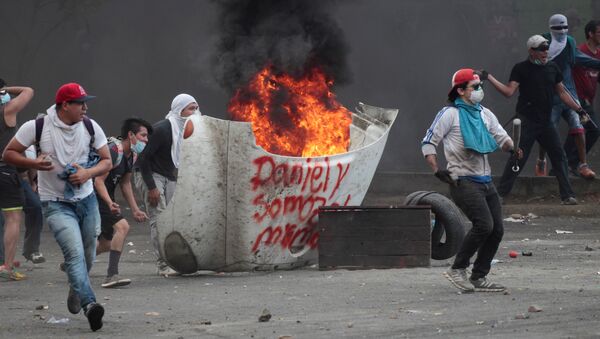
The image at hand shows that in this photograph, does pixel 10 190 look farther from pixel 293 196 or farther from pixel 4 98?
pixel 293 196

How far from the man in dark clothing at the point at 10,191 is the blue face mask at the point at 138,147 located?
43.6 inches

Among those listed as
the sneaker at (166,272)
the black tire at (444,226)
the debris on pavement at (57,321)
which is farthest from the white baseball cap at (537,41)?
the debris on pavement at (57,321)

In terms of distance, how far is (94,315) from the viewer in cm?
920

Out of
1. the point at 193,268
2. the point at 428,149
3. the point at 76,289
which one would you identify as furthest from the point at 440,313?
the point at 193,268

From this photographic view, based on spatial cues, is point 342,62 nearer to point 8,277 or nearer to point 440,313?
point 8,277

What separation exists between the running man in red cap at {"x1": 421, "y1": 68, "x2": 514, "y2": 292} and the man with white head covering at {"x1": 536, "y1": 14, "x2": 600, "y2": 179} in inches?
245

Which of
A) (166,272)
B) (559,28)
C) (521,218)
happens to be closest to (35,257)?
(166,272)

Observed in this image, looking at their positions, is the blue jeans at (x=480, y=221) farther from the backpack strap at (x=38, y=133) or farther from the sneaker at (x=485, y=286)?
the backpack strap at (x=38, y=133)

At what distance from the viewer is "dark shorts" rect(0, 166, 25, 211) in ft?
41.6

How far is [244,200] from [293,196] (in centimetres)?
50

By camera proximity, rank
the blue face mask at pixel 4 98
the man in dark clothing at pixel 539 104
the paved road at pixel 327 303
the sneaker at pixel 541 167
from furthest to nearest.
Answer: the sneaker at pixel 541 167 → the man in dark clothing at pixel 539 104 → the blue face mask at pixel 4 98 → the paved road at pixel 327 303

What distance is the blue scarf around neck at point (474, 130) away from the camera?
35.3 ft

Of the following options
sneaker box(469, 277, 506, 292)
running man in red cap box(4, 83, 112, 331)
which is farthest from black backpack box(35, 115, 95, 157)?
sneaker box(469, 277, 506, 292)

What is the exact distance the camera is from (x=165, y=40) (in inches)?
1002
